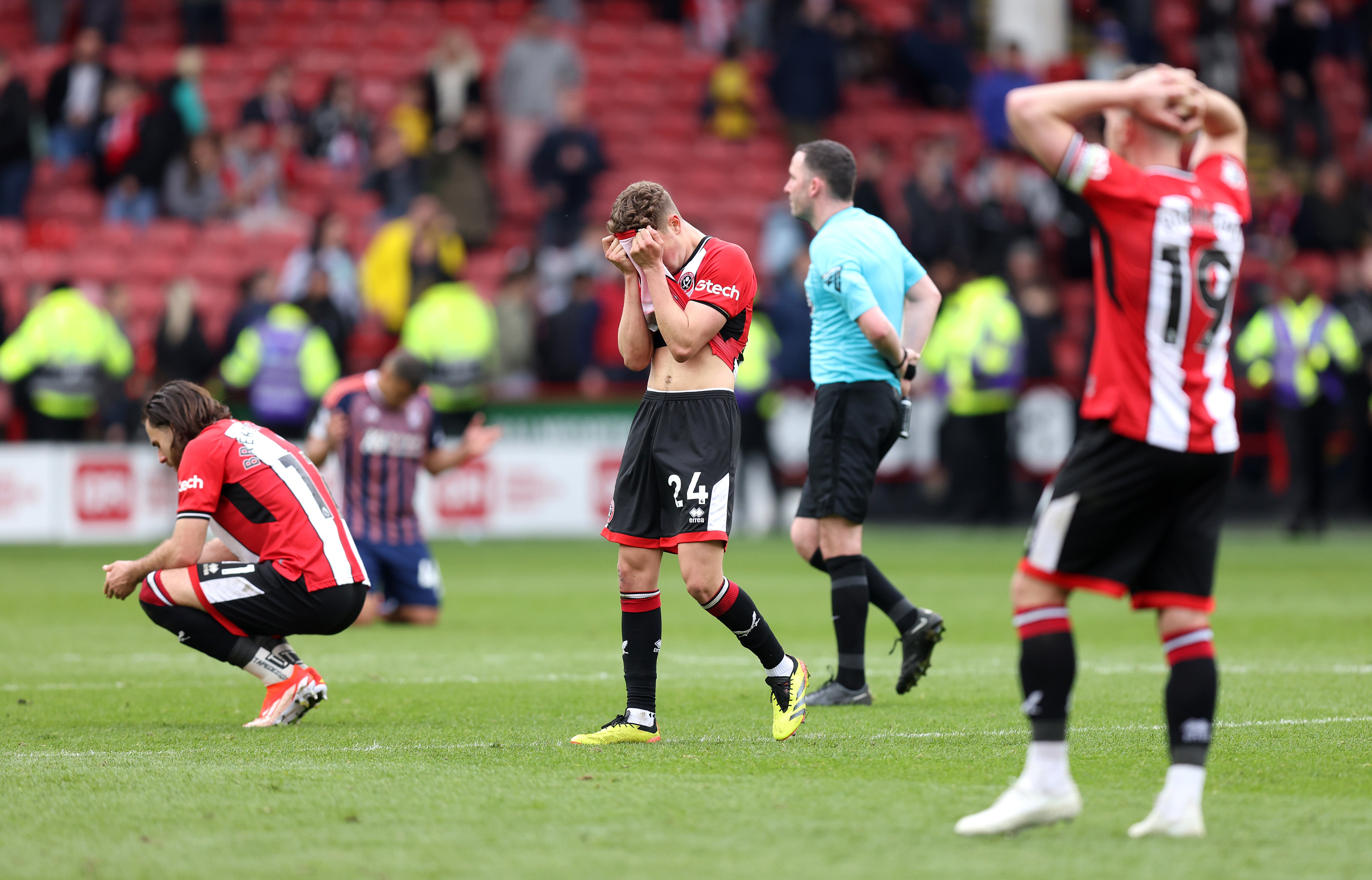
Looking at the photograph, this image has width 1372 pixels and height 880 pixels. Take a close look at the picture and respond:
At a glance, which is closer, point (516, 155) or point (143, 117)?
point (143, 117)

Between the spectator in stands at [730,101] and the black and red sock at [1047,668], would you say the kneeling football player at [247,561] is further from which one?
the spectator in stands at [730,101]

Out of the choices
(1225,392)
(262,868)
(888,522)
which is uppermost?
(1225,392)

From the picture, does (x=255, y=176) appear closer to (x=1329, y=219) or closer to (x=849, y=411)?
(x=1329, y=219)

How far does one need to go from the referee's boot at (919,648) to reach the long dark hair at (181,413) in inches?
118

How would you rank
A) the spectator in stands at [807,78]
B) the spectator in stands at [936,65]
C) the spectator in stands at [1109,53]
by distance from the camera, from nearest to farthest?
the spectator in stands at [807,78], the spectator in stands at [1109,53], the spectator in stands at [936,65]

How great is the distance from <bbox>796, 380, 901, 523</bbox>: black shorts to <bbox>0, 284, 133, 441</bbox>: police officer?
1245cm

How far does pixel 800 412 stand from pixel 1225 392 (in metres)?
14.9

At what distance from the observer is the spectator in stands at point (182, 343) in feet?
62.8

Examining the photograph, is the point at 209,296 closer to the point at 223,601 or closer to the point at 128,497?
the point at 128,497

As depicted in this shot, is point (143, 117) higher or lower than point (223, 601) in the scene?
higher

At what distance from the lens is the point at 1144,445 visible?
493 centimetres

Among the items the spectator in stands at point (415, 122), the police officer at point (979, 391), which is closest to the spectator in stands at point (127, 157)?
the spectator in stands at point (415, 122)

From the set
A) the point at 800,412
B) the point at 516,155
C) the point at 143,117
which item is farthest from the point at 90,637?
the point at 516,155

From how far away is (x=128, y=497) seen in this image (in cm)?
1798
